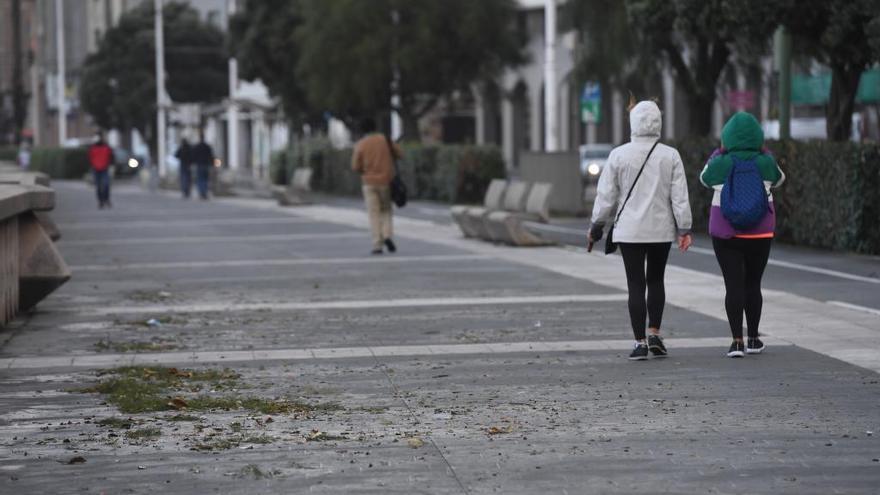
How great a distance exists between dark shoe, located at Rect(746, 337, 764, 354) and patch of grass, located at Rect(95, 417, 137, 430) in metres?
4.14

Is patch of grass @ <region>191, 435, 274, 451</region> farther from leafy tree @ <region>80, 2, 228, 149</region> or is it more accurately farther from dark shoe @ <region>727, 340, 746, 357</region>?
leafy tree @ <region>80, 2, 228, 149</region>

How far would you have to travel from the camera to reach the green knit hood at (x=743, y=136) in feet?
37.3

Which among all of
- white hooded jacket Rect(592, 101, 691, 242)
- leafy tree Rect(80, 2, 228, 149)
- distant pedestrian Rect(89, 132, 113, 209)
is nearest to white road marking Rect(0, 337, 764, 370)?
white hooded jacket Rect(592, 101, 691, 242)

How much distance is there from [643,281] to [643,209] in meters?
0.46

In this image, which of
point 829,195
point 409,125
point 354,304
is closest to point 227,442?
point 354,304

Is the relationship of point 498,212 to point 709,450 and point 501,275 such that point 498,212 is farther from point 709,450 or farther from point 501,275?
point 709,450

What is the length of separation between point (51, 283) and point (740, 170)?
601 centimetres

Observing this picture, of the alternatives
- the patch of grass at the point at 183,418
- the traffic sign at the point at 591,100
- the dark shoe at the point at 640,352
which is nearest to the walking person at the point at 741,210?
the dark shoe at the point at 640,352

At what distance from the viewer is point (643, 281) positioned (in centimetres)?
1148

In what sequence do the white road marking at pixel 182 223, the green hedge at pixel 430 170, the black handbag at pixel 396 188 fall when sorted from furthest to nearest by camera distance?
the green hedge at pixel 430 170
the white road marking at pixel 182 223
the black handbag at pixel 396 188

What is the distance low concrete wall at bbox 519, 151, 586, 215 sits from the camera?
32.1m

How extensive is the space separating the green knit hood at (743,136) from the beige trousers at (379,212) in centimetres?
1104

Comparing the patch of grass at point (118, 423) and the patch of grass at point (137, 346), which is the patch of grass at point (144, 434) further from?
the patch of grass at point (137, 346)

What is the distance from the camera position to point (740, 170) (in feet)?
37.2
